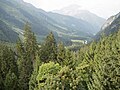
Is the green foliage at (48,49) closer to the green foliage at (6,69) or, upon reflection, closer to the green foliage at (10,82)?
the green foliage at (6,69)

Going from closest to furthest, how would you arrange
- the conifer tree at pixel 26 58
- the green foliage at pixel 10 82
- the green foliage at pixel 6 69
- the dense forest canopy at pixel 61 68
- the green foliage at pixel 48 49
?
1. the dense forest canopy at pixel 61 68
2. the green foliage at pixel 10 82
3. the green foliage at pixel 6 69
4. the conifer tree at pixel 26 58
5. the green foliage at pixel 48 49

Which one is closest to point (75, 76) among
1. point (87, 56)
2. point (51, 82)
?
point (51, 82)

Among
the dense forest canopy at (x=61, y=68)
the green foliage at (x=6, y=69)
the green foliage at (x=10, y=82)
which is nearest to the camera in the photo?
the dense forest canopy at (x=61, y=68)

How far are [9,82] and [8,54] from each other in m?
17.3

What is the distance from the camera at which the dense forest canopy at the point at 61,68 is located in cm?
4372

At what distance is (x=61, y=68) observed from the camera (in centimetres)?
6069

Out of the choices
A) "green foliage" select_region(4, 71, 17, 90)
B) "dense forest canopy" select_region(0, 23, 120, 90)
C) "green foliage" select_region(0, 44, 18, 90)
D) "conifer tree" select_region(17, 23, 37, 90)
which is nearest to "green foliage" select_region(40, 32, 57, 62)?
"dense forest canopy" select_region(0, 23, 120, 90)

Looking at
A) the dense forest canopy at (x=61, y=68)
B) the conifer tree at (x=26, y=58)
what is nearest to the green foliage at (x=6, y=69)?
the dense forest canopy at (x=61, y=68)

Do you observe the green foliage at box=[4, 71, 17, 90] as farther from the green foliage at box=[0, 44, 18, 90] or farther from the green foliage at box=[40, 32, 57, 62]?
the green foliage at box=[40, 32, 57, 62]

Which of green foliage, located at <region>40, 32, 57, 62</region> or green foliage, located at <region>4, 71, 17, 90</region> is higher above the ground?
green foliage, located at <region>40, 32, 57, 62</region>

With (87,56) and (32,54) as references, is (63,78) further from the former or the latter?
(32,54)

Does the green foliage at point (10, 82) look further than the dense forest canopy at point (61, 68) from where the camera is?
Yes

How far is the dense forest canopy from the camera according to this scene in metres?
43.7

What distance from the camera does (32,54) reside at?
95812mm
